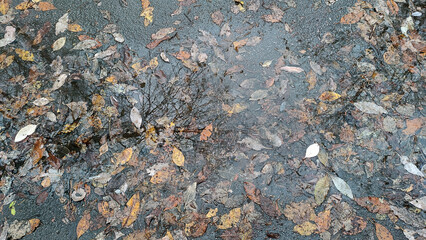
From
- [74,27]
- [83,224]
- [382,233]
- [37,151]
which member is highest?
[74,27]

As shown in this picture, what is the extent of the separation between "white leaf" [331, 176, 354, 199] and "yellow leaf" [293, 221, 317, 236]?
317 millimetres

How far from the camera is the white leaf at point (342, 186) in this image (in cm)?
215

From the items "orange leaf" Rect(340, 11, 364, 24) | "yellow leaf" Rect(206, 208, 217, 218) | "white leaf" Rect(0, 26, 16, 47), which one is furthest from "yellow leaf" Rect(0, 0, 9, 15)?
"orange leaf" Rect(340, 11, 364, 24)

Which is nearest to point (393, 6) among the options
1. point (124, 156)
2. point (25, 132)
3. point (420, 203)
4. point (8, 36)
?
point (420, 203)

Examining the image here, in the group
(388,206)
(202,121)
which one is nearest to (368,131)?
(388,206)

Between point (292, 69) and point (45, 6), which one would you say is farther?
point (45, 6)

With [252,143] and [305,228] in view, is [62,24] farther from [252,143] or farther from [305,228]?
[305,228]

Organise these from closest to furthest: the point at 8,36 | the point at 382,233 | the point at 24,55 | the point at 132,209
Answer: the point at 382,233 → the point at 132,209 → the point at 24,55 → the point at 8,36

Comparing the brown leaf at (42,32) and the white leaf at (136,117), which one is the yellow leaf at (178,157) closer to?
the white leaf at (136,117)

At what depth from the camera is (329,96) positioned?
255 centimetres

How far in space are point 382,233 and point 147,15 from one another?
261 centimetres

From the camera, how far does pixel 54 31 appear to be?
9.48 feet

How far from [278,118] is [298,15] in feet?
3.73

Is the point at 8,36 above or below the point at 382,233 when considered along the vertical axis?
above
